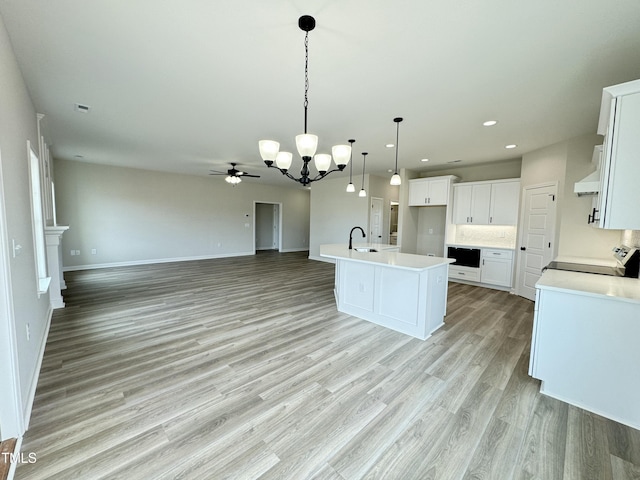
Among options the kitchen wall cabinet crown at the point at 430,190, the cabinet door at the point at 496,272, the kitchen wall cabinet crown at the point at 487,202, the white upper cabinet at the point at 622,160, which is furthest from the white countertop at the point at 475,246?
the white upper cabinet at the point at 622,160

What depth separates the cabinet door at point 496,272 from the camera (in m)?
5.20

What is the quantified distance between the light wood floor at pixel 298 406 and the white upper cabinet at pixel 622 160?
58.3 inches

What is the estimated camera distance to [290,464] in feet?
4.90

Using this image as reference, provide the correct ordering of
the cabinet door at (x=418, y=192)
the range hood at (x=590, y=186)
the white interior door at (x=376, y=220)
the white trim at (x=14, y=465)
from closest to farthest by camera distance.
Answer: the white trim at (x=14, y=465) < the range hood at (x=590, y=186) < the cabinet door at (x=418, y=192) < the white interior door at (x=376, y=220)

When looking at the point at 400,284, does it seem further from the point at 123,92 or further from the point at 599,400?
the point at 123,92

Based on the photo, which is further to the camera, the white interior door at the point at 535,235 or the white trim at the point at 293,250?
the white trim at the point at 293,250

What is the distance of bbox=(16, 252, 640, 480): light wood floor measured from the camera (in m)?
1.50

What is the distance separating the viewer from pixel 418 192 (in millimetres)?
6539

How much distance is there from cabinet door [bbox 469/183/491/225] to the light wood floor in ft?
8.75

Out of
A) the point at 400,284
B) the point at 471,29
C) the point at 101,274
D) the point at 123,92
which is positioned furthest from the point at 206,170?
the point at 471,29

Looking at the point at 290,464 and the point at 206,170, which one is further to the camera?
the point at 206,170

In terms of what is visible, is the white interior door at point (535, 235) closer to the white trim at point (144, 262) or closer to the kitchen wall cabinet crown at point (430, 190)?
the kitchen wall cabinet crown at point (430, 190)

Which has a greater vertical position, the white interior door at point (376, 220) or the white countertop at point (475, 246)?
the white interior door at point (376, 220)

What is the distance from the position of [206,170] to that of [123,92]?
464cm
